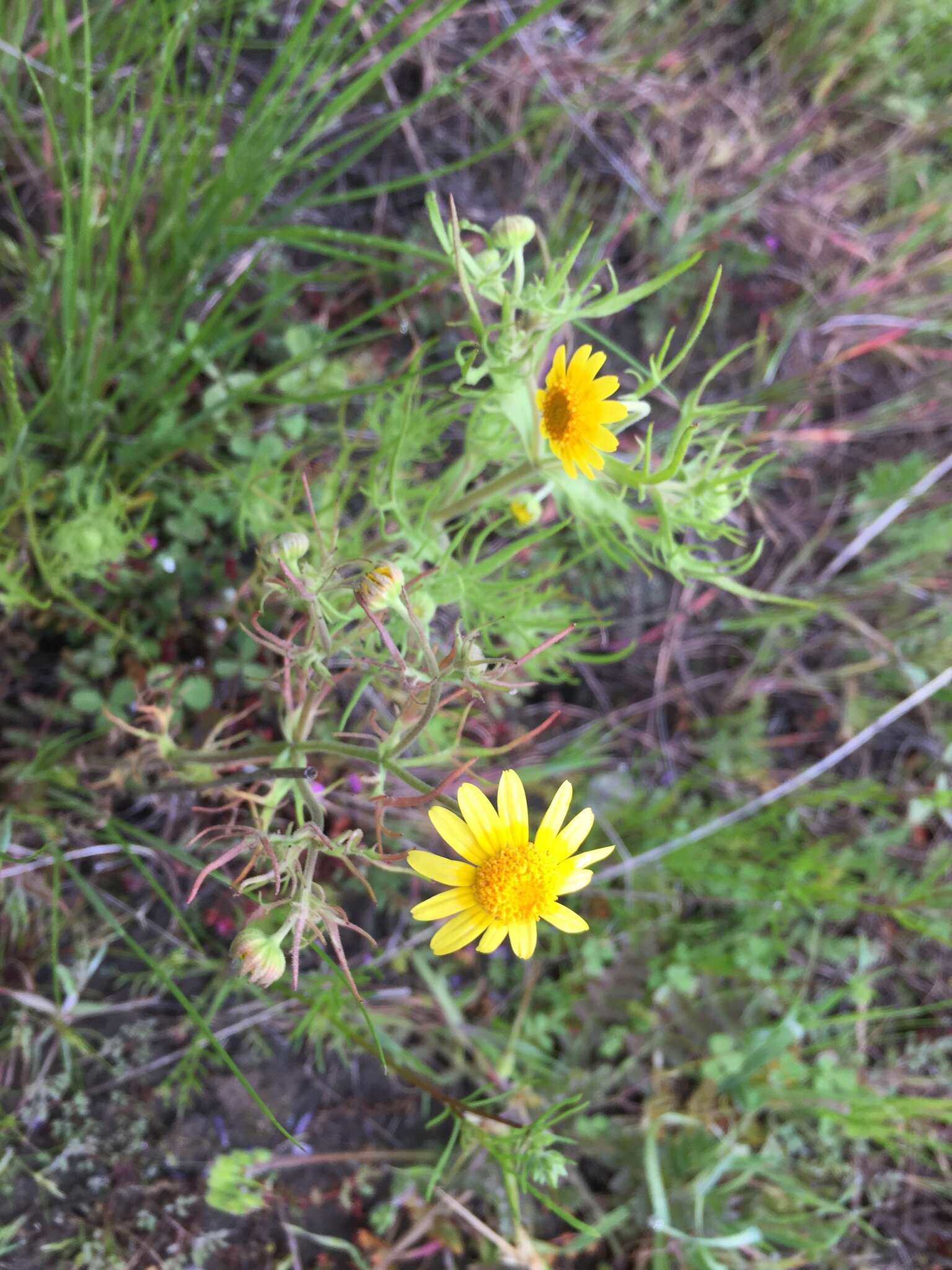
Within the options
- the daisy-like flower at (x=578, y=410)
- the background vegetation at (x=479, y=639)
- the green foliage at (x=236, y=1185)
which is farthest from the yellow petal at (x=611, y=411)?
the green foliage at (x=236, y=1185)

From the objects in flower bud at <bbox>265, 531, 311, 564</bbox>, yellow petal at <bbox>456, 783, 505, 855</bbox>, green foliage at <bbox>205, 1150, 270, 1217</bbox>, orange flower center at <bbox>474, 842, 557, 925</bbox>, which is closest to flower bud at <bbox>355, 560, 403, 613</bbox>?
flower bud at <bbox>265, 531, 311, 564</bbox>

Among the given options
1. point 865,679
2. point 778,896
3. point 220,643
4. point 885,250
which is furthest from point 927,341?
point 220,643

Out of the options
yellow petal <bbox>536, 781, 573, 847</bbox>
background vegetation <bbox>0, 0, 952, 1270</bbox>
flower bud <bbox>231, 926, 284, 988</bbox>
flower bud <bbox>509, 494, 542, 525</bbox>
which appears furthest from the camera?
background vegetation <bbox>0, 0, 952, 1270</bbox>

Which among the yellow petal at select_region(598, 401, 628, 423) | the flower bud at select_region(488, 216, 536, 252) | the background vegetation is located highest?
the flower bud at select_region(488, 216, 536, 252)

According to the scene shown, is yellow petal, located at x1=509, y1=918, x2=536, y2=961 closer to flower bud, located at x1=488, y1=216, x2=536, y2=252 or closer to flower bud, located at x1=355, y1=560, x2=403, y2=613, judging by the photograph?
flower bud, located at x1=355, y1=560, x2=403, y2=613

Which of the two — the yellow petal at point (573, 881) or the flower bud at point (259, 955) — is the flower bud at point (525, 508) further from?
the flower bud at point (259, 955)

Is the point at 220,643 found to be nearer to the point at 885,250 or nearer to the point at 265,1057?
the point at 265,1057

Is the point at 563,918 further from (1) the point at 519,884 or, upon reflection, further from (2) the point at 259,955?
(2) the point at 259,955
